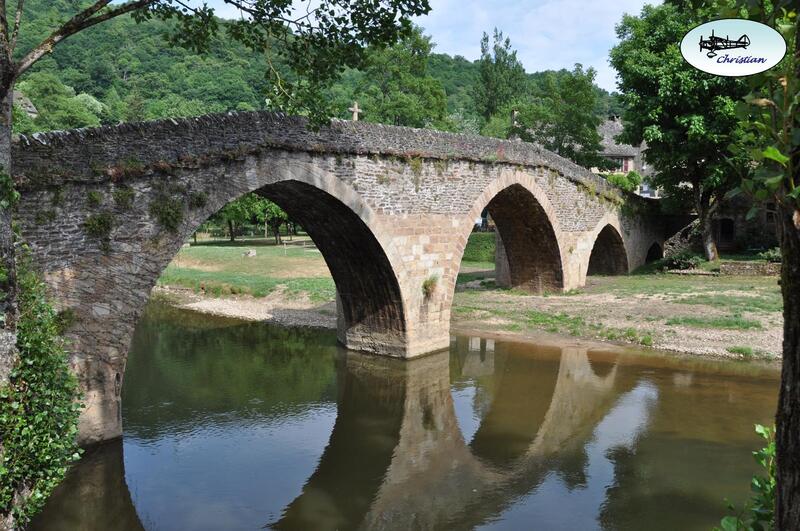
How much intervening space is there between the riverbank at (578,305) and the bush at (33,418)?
13226 mm

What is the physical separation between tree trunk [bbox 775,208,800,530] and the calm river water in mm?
5421

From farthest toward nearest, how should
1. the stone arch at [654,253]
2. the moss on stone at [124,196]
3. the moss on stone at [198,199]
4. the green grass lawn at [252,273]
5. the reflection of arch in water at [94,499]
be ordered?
the stone arch at [654,253]
the green grass lawn at [252,273]
the moss on stone at [198,199]
the moss on stone at [124,196]
the reflection of arch in water at [94,499]

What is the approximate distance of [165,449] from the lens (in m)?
10.6

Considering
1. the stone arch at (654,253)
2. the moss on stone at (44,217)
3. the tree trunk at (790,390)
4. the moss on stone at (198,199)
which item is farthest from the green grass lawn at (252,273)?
the tree trunk at (790,390)

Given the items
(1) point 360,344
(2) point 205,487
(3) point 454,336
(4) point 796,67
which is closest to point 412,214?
(1) point 360,344

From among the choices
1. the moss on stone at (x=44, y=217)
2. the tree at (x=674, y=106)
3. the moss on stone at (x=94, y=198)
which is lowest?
the moss on stone at (x=44, y=217)

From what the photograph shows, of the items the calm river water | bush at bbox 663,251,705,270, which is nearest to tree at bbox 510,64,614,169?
bush at bbox 663,251,705,270

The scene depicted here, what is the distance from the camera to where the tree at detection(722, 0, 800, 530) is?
2873 mm

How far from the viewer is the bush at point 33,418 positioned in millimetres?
6352

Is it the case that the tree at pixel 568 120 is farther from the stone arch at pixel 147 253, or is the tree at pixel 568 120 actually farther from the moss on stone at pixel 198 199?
the moss on stone at pixel 198 199

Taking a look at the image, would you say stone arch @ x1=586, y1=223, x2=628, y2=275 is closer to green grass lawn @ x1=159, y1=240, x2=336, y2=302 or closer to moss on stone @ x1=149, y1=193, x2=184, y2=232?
green grass lawn @ x1=159, y1=240, x2=336, y2=302

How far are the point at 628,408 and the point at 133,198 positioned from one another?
9.76 m

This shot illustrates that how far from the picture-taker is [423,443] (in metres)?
11.2

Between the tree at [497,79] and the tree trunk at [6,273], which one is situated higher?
the tree at [497,79]
